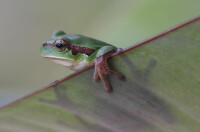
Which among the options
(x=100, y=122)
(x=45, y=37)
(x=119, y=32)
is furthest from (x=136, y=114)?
(x=45, y=37)

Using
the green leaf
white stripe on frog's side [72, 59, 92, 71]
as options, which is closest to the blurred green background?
white stripe on frog's side [72, 59, 92, 71]

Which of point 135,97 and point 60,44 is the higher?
point 135,97

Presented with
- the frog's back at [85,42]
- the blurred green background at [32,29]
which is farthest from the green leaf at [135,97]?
the blurred green background at [32,29]

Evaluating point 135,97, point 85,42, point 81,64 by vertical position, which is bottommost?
point 81,64

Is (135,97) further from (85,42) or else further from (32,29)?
(32,29)

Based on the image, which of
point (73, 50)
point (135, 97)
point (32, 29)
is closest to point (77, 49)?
point (73, 50)

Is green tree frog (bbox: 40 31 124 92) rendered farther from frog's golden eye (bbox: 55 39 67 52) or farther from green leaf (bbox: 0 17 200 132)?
green leaf (bbox: 0 17 200 132)

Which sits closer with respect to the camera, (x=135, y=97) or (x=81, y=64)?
(x=135, y=97)

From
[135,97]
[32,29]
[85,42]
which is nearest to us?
[135,97]

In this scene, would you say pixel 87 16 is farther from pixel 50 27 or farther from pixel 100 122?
pixel 100 122
